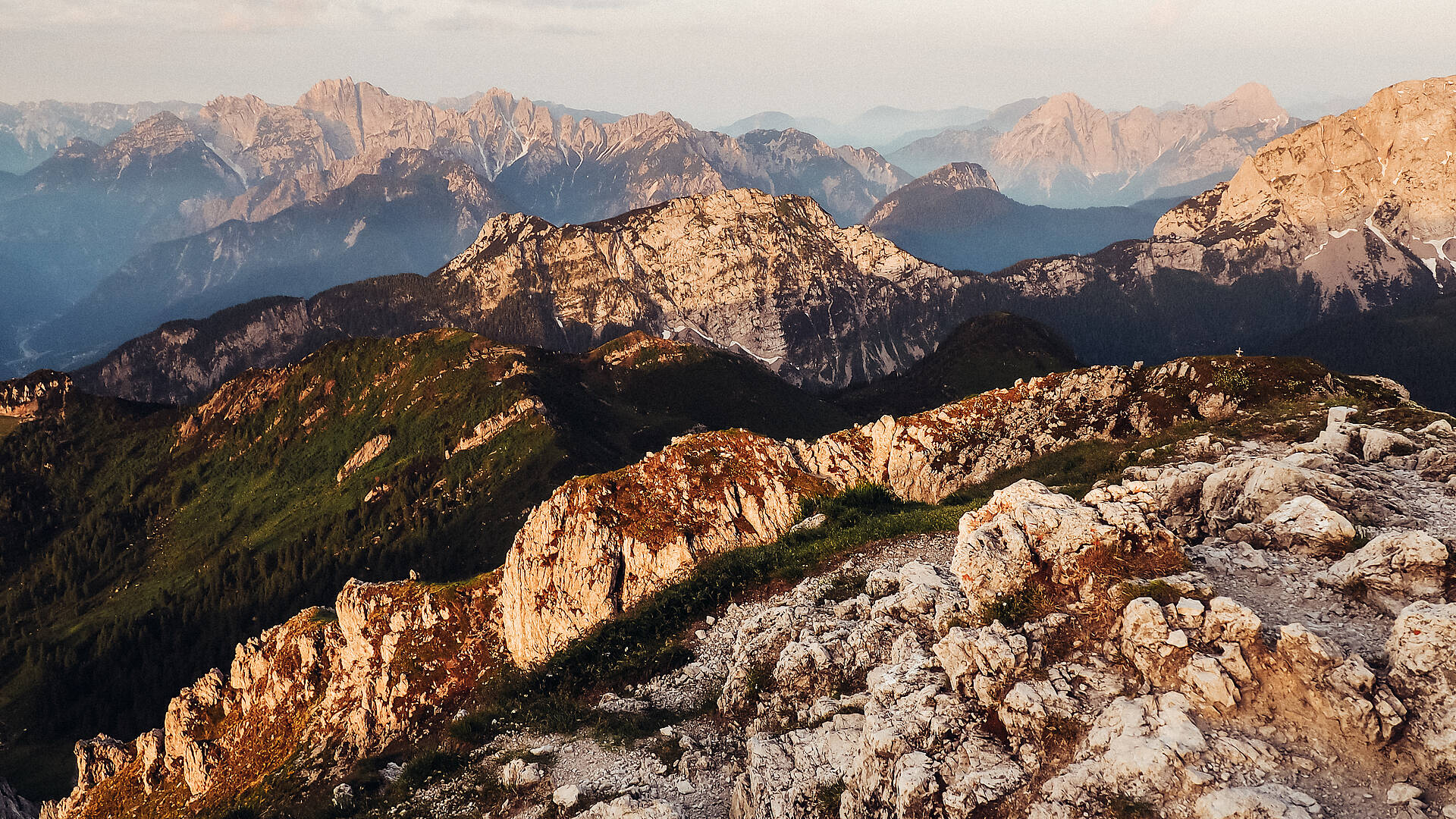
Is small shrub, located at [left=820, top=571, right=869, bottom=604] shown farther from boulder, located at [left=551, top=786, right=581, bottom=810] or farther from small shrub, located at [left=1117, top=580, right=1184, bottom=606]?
boulder, located at [left=551, top=786, right=581, bottom=810]

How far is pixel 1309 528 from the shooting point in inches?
822

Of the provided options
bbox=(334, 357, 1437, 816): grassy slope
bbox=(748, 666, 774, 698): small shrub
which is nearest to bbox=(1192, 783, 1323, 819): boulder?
bbox=(748, 666, 774, 698): small shrub

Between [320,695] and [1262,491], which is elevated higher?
[1262,491]

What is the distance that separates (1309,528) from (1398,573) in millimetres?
2956

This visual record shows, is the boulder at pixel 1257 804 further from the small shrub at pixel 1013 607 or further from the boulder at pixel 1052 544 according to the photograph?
the boulder at pixel 1052 544

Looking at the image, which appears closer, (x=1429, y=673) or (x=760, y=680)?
(x=1429, y=673)

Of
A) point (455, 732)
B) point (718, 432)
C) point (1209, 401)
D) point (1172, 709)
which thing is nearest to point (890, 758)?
point (1172, 709)

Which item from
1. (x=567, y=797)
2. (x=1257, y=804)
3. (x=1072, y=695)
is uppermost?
(x=1072, y=695)

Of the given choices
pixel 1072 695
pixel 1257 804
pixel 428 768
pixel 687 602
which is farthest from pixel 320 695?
pixel 1257 804

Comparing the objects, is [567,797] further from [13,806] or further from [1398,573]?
[13,806]

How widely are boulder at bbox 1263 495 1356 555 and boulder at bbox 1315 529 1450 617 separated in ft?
5.66

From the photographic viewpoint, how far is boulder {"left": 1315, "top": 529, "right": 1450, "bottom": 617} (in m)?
17.6

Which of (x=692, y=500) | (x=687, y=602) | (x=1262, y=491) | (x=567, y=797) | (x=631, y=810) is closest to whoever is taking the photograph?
(x=631, y=810)

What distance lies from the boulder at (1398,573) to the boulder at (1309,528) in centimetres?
172
